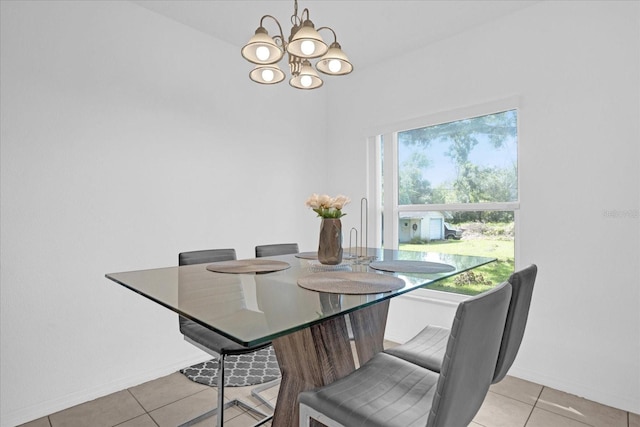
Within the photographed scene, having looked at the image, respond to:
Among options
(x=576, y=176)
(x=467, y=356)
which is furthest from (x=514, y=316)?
(x=576, y=176)

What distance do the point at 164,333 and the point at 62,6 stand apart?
2.29 meters

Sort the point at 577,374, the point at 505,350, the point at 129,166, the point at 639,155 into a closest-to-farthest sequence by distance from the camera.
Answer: the point at 505,350, the point at 639,155, the point at 577,374, the point at 129,166

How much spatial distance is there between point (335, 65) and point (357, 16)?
1096 millimetres

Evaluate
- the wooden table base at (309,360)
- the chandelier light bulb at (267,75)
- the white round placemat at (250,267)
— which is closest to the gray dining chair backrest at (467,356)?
the wooden table base at (309,360)

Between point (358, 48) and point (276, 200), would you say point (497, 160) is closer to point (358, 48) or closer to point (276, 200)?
point (358, 48)

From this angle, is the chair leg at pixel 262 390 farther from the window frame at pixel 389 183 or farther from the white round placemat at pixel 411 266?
the window frame at pixel 389 183

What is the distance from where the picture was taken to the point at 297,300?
107 centimetres

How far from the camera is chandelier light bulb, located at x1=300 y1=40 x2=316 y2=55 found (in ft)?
5.23

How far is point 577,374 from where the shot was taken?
2281 mm

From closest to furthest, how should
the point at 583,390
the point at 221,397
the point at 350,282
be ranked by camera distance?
the point at 350,282, the point at 221,397, the point at 583,390

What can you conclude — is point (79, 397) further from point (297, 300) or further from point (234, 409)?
point (297, 300)

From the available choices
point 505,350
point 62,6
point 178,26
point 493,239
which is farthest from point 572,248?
point 62,6

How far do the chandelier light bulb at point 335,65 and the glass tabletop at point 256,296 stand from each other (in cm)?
104

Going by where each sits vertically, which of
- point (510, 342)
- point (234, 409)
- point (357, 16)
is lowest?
point (234, 409)
